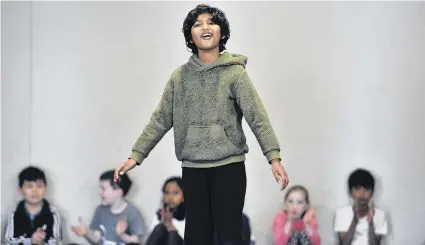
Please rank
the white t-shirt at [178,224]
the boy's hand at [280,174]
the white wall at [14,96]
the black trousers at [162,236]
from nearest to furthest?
the boy's hand at [280,174]
the black trousers at [162,236]
the white t-shirt at [178,224]
the white wall at [14,96]

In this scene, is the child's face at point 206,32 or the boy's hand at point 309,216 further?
the boy's hand at point 309,216

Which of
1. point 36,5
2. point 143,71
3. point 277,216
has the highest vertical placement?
point 36,5

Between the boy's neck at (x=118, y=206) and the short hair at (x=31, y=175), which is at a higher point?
the short hair at (x=31, y=175)

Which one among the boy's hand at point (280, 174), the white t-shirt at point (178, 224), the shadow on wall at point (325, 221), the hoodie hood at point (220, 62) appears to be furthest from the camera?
the shadow on wall at point (325, 221)

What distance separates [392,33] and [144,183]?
6.66ft

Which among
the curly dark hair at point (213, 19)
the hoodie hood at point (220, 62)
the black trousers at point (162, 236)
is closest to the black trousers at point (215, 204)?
the hoodie hood at point (220, 62)

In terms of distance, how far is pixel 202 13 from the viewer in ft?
8.25

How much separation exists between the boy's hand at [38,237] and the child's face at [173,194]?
2.91ft

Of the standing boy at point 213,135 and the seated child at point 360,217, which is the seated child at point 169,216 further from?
the standing boy at point 213,135

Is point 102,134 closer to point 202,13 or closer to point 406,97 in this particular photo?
point 406,97

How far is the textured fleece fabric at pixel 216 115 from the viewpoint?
2.38 metres

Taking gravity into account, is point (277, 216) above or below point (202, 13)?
below

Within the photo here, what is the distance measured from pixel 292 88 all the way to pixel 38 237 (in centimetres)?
202

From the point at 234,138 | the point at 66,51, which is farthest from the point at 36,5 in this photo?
the point at 234,138
